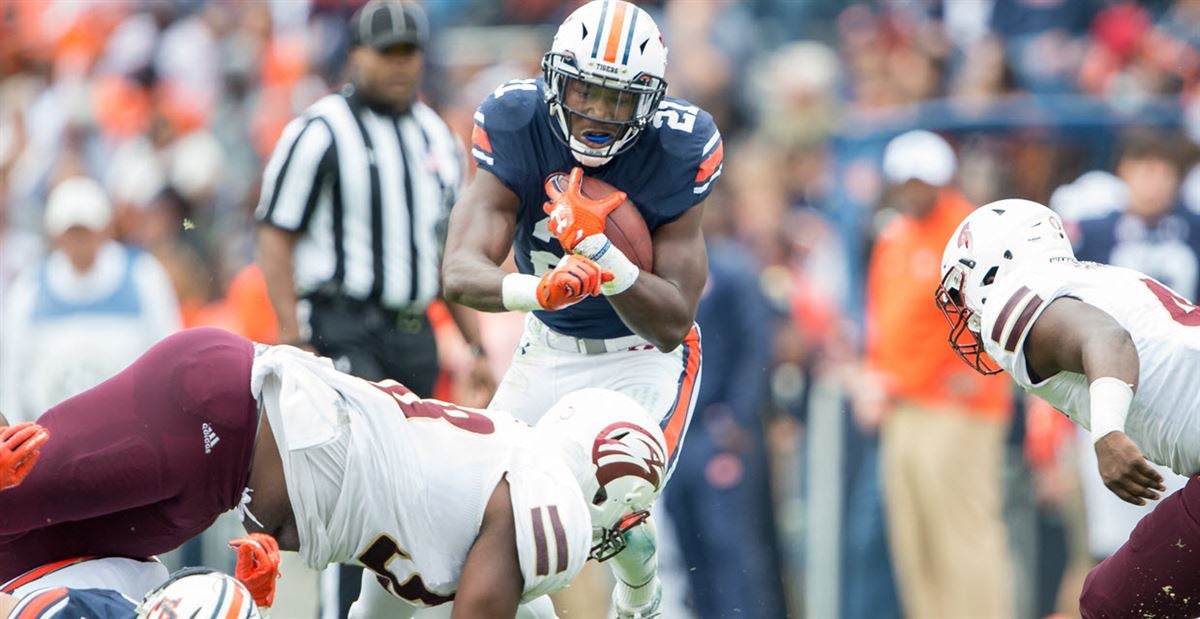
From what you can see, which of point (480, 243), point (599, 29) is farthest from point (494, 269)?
point (599, 29)

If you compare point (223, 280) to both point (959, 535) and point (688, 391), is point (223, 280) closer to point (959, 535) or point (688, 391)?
point (959, 535)

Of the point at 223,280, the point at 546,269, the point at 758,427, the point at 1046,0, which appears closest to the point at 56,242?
the point at 223,280

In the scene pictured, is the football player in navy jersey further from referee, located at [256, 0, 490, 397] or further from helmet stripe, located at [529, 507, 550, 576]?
referee, located at [256, 0, 490, 397]

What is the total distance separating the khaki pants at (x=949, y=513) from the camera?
861cm

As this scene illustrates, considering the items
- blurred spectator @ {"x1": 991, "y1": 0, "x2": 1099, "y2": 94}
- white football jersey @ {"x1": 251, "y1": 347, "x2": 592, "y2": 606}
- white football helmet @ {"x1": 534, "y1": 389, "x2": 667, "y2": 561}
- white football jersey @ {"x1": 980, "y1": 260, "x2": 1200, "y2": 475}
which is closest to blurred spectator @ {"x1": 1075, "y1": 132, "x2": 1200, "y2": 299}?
blurred spectator @ {"x1": 991, "y1": 0, "x2": 1099, "y2": 94}

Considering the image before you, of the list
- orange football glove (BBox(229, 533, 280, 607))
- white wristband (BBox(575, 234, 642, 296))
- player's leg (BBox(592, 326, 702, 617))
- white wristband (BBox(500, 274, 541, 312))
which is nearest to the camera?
orange football glove (BBox(229, 533, 280, 607))

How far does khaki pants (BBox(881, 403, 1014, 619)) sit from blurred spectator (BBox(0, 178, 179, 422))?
3.68 meters

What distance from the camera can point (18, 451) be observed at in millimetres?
4262

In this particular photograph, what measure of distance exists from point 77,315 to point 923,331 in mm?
4055

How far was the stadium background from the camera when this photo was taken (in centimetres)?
919

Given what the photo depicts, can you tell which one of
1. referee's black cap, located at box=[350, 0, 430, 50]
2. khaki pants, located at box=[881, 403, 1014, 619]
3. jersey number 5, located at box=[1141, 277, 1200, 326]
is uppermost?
referee's black cap, located at box=[350, 0, 430, 50]

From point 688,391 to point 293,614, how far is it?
2256 millimetres

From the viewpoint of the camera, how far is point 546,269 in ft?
19.1

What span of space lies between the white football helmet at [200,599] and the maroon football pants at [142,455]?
35 cm
